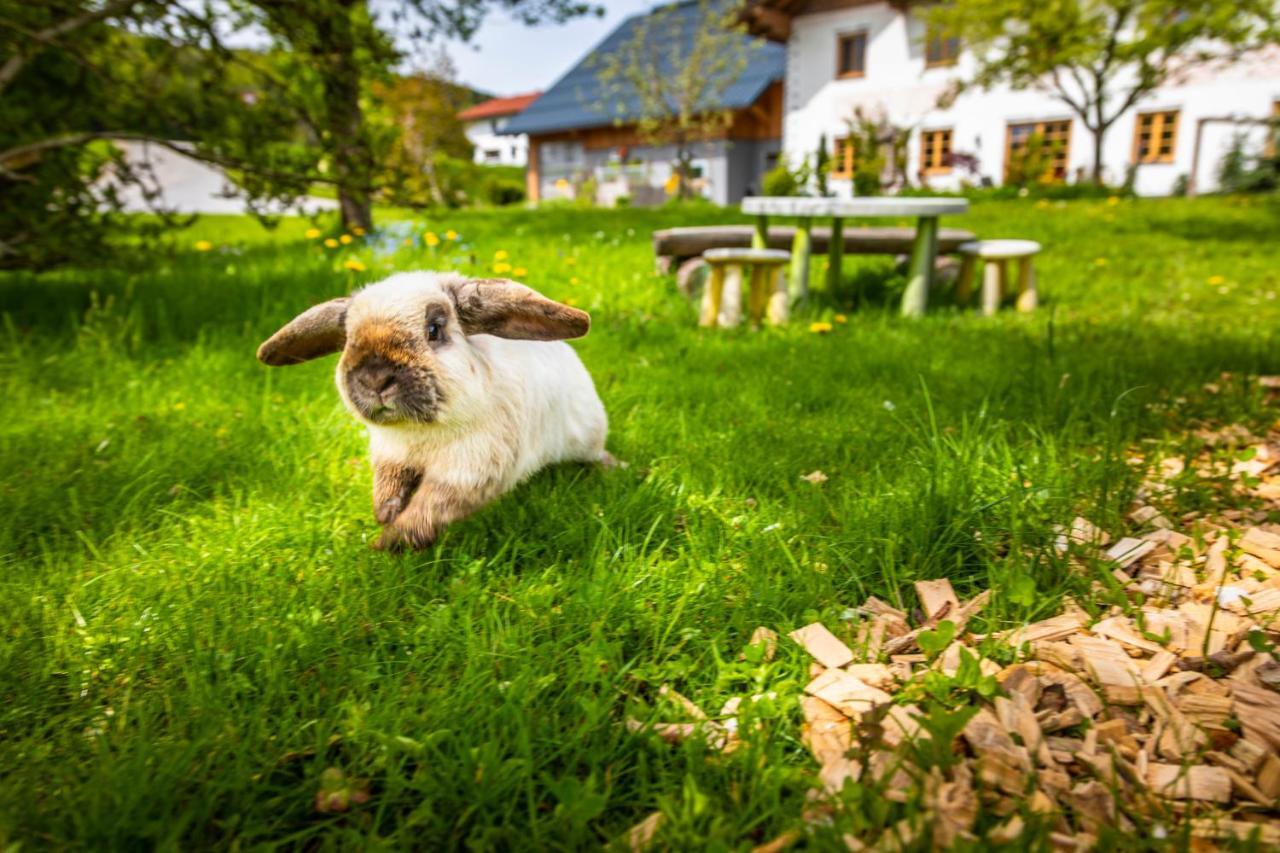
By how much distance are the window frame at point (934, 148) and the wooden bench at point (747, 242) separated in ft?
61.5

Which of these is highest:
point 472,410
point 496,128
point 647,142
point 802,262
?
point 496,128

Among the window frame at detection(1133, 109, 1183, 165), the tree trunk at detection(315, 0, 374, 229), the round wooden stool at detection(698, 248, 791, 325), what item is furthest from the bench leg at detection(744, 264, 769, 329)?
the window frame at detection(1133, 109, 1183, 165)

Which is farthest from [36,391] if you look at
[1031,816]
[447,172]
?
[447,172]

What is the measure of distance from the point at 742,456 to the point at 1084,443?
139 cm

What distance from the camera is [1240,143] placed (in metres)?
18.6

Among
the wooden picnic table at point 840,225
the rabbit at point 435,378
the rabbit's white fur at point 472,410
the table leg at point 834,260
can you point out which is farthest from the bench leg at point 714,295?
the rabbit at point 435,378

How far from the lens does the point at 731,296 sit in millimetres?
5297

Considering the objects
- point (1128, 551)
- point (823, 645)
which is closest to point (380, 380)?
point (823, 645)

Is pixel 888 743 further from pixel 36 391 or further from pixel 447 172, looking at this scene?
pixel 447 172

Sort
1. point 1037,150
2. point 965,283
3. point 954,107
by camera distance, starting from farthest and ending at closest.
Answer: point 954,107 → point 1037,150 → point 965,283

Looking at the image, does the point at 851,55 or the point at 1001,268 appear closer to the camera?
the point at 1001,268

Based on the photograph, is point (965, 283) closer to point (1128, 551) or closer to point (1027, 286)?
point (1027, 286)

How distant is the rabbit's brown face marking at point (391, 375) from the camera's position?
1962 mm

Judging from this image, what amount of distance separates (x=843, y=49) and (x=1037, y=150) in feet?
26.0
